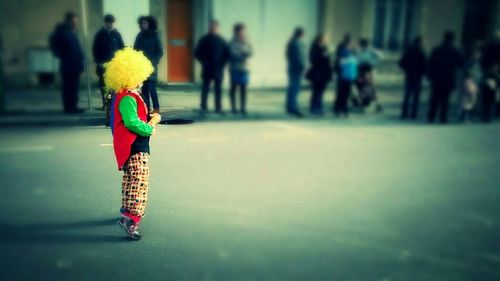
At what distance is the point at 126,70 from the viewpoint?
67.1 inches

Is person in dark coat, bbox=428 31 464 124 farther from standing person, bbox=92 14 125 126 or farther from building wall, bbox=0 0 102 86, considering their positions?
standing person, bbox=92 14 125 126

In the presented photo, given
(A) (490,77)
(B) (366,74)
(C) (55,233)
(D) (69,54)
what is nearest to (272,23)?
(B) (366,74)

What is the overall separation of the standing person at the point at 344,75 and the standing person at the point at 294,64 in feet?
2.67

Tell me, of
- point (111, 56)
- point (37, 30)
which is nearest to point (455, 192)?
point (111, 56)

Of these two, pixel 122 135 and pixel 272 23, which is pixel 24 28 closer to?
pixel 272 23

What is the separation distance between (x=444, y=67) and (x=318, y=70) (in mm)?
2505

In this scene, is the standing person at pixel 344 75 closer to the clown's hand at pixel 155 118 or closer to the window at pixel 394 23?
the window at pixel 394 23

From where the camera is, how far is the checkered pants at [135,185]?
266cm

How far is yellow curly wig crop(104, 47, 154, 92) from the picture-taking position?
159 centimetres

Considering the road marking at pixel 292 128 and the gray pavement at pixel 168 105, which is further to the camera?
the road marking at pixel 292 128

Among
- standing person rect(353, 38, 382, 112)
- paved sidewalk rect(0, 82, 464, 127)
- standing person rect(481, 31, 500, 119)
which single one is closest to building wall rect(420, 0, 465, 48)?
paved sidewalk rect(0, 82, 464, 127)

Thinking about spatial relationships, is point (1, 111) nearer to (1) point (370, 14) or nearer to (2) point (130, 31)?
(2) point (130, 31)

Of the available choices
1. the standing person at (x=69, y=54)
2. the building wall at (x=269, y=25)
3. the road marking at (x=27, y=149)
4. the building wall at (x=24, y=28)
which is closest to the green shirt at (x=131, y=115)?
the road marking at (x=27, y=149)

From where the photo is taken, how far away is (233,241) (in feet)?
12.4
